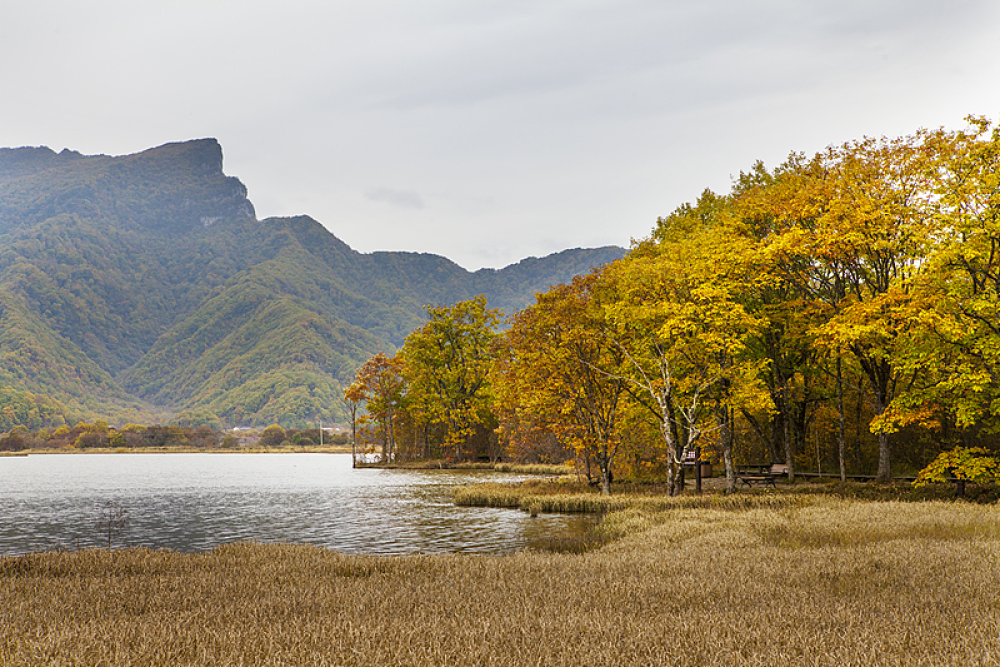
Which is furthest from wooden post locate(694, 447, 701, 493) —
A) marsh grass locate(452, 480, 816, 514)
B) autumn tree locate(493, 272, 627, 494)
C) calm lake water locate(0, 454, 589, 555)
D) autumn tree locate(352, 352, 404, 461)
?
autumn tree locate(352, 352, 404, 461)

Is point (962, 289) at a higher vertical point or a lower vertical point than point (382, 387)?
higher

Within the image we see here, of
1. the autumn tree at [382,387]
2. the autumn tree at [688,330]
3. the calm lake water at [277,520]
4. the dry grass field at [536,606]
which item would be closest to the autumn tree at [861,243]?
the autumn tree at [688,330]

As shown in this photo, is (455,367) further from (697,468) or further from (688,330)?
(688,330)

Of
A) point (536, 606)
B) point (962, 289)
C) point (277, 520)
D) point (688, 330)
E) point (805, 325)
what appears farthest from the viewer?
point (805, 325)

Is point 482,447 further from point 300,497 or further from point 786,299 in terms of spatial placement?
point 786,299

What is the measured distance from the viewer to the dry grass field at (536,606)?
19.3ft

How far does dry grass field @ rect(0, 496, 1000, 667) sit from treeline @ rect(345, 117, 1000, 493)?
11437 millimetres

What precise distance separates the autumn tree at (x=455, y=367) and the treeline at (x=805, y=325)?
25374mm

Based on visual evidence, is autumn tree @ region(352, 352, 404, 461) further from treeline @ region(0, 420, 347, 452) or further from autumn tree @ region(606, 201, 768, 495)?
treeline @ region(0, 420, 347, 452)

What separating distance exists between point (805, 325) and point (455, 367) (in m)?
41.2

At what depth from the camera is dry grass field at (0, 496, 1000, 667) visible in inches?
232

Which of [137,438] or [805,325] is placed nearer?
[805,325]

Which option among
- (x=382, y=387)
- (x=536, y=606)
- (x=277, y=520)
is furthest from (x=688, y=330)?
(x=382, y=387)

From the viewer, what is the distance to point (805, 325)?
3206 centimetres
